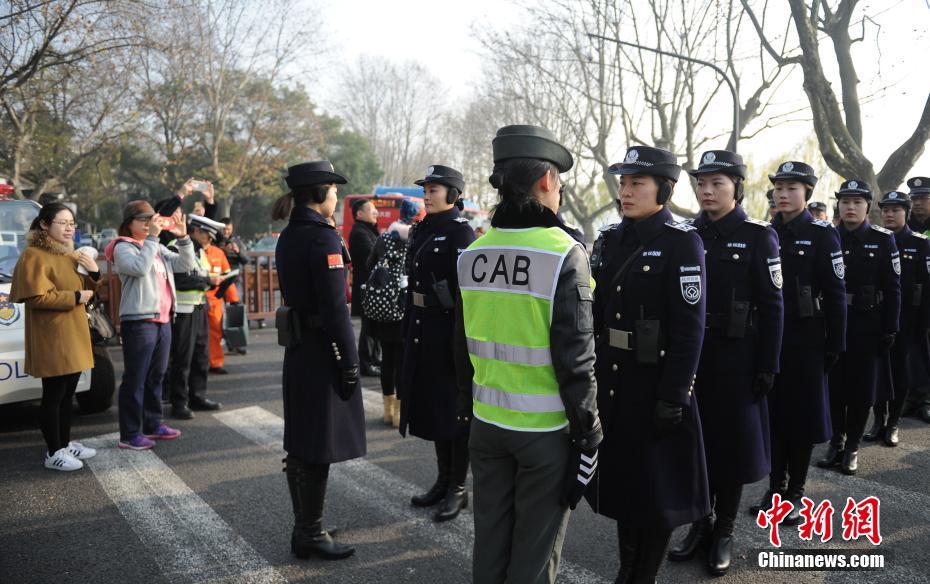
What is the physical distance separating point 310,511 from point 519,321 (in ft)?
6.73

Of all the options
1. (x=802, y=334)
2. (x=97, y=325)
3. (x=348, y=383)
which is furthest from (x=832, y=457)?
(x=97, y=325)

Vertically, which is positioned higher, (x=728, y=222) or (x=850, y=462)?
(x=728, y=222)

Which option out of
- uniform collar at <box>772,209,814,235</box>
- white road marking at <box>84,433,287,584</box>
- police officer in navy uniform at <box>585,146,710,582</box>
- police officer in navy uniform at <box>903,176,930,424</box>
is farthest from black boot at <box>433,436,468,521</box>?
police officer in navy uniform at <box>903,176,930,424</box>

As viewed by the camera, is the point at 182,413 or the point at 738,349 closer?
the point at 738,349

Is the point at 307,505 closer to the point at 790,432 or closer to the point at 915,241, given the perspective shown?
the point at 790,432

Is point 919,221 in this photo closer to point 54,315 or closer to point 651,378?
point 651,378

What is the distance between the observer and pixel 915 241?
20.9 ft

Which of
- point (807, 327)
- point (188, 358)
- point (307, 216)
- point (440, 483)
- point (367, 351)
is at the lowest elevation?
point (440, 483)

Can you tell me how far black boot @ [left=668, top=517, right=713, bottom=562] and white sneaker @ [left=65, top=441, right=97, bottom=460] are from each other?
15.0 feet

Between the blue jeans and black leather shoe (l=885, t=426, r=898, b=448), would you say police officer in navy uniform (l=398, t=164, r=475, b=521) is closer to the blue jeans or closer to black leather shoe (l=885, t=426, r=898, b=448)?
the blue jeans

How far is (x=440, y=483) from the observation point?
15.6 ft

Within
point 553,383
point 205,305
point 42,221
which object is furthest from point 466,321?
point 205,305

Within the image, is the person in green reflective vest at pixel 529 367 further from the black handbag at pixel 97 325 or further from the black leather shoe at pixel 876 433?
the black leather shoe at pixel 876 433

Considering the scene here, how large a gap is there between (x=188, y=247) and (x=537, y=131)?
16.8 ft
